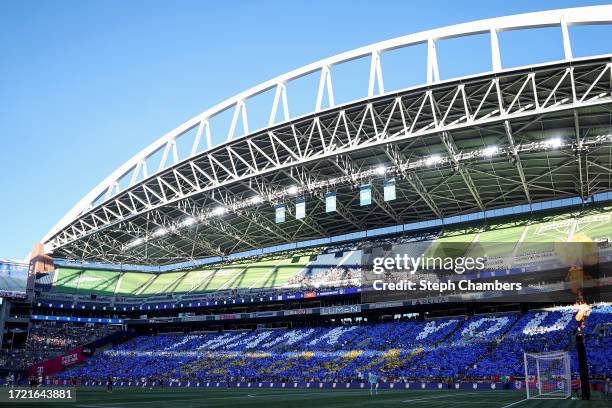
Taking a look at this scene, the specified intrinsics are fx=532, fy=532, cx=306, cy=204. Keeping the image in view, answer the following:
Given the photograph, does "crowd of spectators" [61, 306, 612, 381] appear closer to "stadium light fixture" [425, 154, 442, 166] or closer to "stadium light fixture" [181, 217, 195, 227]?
"stadium light fixture" [181, 217, 195, 227]

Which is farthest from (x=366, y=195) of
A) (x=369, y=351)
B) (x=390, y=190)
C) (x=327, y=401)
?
(x=327, y=401)

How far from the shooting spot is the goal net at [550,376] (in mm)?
26031

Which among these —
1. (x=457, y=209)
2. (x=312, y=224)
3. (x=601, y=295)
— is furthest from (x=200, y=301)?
(x=601, y=295)

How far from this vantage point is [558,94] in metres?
37.7

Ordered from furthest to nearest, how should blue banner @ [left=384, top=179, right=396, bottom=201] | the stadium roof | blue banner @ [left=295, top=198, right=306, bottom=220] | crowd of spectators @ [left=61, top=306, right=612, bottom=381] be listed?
blue banner @ [left=295, top=198, right=306, bottom=220] < blue banner @ [left=384, top=179, right=396, bottom=201] < crowd of spectators @ [left=61, top=306, right=612, bottom=381] < the stadium roof

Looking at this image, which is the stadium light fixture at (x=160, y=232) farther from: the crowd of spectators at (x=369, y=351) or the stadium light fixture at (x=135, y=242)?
the crowd of spectators at (x=369, y=351)

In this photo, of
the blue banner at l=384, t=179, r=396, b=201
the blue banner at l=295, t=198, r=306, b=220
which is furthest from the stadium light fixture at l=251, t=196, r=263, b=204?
the blue banner at l=384, t=179, r=396, b=201

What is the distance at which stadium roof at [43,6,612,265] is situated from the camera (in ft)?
120

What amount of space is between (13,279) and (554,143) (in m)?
65.5

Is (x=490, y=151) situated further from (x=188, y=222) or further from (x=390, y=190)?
(x=188, y=222)

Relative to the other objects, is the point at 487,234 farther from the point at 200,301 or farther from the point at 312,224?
the point at 200,301

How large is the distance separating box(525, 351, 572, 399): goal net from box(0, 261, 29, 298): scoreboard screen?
A: 62.2 metres

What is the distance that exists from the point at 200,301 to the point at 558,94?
161ft

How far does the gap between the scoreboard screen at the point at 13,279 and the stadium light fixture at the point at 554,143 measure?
63764mm
